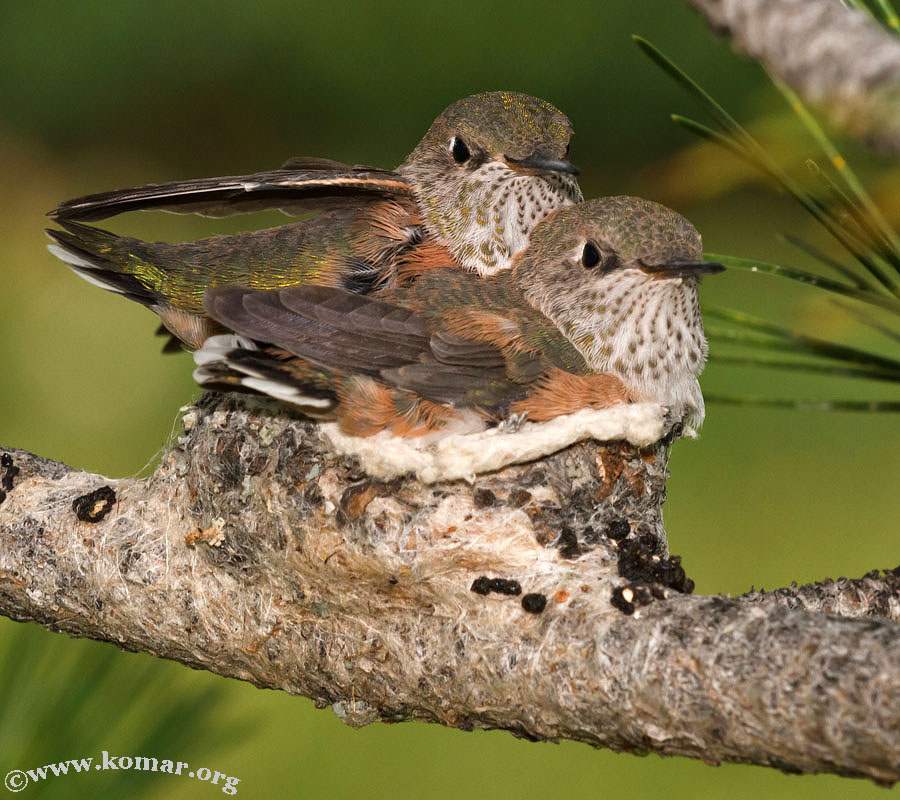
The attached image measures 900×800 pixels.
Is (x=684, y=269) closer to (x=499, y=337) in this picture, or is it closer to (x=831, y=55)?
(x=499, y=337)

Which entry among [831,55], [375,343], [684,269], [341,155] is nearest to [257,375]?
[375,343]

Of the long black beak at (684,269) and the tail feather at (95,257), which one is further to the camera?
the tail feather at (95,257)

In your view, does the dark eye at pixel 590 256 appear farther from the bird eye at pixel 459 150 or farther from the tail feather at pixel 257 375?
the tail feather at pixel 257 375

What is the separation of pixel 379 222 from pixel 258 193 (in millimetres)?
214

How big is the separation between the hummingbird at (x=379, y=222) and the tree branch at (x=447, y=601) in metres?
0.24

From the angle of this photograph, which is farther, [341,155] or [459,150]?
[341,155]

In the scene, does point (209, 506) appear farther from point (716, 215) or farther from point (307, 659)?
point (716, 215)

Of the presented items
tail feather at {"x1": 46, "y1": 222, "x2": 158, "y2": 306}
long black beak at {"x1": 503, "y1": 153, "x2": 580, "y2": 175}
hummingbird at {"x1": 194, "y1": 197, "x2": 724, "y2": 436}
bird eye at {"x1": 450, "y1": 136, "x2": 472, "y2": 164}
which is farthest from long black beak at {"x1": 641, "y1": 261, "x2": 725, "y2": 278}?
tail feather at {"x1": 46, "y1": 222, "x2": 158, "y2": 306}

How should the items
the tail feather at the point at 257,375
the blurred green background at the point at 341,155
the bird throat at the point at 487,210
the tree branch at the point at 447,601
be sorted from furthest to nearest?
the blurred green background at the point at 341,155 < the bird throat at the point at 487,210 < the tail feather at the point at 257,375 < the tree branch at the point at 447,601

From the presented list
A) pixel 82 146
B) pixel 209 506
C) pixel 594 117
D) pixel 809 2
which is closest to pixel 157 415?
pixel 82 146

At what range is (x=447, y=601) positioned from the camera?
1536 millimetres

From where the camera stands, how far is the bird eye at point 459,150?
193 centimetres

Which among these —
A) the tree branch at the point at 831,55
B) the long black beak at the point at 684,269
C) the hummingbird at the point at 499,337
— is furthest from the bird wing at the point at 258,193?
the tree branch at the point at 831,55

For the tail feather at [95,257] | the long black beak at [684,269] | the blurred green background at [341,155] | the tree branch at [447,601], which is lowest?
the tree branch at [447,601]
